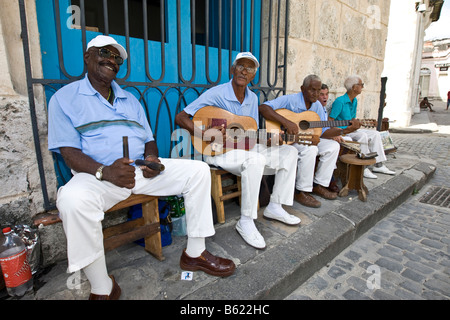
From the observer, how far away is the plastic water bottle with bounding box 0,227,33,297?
5.39ft

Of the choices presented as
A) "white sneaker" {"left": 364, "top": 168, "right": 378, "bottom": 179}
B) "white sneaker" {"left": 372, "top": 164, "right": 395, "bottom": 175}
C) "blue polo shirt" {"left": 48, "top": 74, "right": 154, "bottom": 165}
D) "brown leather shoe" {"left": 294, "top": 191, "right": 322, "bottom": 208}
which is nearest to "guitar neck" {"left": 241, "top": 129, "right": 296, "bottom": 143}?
"brown leather shoe" {"left": 294, "top": 191, "right": 322, "bottom": 208}

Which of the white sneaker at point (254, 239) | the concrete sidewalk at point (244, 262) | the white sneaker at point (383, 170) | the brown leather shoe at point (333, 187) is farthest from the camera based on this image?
the white sneaker at point (383, 170)

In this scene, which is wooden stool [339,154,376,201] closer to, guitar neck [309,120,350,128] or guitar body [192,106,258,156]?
guitar neck [309,120,350,128]

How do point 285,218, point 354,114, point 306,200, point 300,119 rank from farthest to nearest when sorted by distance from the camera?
point 354,114 < point 300,119 < point 306,200 < point 285,218

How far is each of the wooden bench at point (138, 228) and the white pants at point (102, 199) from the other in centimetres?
8

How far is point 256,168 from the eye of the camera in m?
2.40

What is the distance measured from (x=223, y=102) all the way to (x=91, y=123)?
133 cm

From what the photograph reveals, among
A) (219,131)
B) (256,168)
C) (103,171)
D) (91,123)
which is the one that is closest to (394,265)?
(256,168)

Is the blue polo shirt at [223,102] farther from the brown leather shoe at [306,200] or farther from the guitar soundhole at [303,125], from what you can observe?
the brown leather shoe at [306,200]

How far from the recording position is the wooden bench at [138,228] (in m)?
1.91

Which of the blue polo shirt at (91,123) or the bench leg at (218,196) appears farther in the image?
the bench leg at (218,196)

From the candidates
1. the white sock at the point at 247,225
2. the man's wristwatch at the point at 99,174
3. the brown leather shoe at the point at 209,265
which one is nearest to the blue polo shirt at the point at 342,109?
the white sock at the point at 247,225

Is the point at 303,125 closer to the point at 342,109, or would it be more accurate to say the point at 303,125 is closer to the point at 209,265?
the point at 342,109
